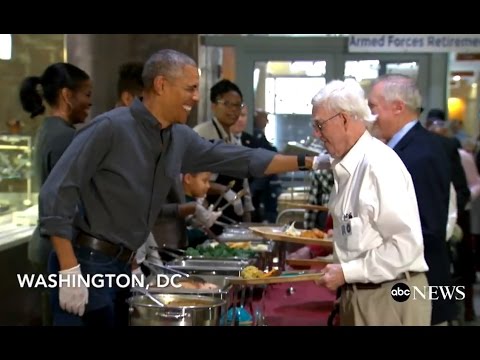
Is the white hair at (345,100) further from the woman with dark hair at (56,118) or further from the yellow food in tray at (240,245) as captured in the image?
the yellow food in tray at (240,245)

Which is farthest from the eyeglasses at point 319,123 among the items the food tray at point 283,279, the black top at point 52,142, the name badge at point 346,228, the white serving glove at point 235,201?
the white serving glove at point 235,201

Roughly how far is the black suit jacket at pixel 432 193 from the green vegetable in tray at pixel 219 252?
2.84 feet

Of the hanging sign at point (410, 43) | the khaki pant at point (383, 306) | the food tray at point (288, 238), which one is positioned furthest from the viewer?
the hanging sign at point (410, 43)

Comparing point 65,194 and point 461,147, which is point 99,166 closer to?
point 65,194

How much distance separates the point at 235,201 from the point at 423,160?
67.2 inches

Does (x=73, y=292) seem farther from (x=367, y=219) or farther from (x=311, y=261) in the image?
(x=311, y=261)

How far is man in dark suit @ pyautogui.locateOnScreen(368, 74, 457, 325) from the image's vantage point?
9.47 ft

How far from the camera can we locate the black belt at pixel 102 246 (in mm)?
2768

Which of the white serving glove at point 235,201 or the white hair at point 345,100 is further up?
the white hair at point 345,100

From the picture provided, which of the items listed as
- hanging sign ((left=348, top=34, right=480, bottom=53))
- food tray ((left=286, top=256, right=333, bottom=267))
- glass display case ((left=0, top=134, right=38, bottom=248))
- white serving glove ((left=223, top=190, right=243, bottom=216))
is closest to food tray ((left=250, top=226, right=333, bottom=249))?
food tray ((left=286, top=256, right=333, bottom=267))

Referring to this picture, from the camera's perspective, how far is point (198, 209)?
3842 millimetres

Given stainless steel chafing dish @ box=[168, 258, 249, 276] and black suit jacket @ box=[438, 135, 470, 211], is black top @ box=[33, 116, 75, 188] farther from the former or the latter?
black suit jacket @ box=[438, 135, 470, 211]
